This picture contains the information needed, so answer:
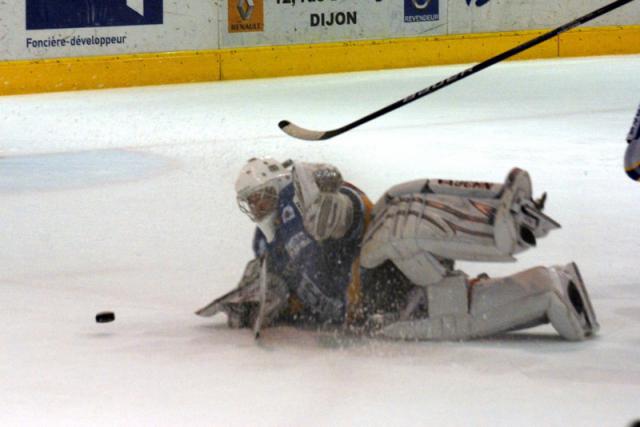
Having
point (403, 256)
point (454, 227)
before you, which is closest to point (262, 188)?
point (403, 256)

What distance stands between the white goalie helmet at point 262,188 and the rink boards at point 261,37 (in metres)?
6.74

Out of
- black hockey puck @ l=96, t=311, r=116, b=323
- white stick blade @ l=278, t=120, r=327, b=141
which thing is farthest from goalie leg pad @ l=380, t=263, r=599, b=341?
black hockey puck @ l=96, t=311, r=116, b=323

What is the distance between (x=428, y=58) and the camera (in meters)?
11.8

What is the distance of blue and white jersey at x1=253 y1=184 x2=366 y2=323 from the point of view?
3.74 m

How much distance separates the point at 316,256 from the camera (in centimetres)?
375

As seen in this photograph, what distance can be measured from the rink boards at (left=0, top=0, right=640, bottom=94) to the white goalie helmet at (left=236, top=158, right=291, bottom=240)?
674 centimetres

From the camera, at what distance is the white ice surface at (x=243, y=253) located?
10.8 ft

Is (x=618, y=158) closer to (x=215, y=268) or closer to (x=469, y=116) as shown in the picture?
(x=469, y=116)

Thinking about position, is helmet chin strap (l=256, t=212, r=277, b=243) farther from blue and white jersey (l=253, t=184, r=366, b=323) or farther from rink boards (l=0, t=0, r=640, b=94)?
rink boards (l=0, t=0, r=640, b=94)

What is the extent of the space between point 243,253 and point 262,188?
54.4 inches

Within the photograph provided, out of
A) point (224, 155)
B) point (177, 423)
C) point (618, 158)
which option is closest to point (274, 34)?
point (224, 155)

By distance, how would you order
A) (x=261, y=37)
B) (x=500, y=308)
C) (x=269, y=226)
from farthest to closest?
1. (x=261, y=37)
2. (x=269, y=226)
3. (x=500, y=308)

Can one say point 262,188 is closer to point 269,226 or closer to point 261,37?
point 269,226

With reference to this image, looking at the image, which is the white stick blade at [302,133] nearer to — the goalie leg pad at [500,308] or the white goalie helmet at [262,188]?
the white goalie helmet at [262,188]
